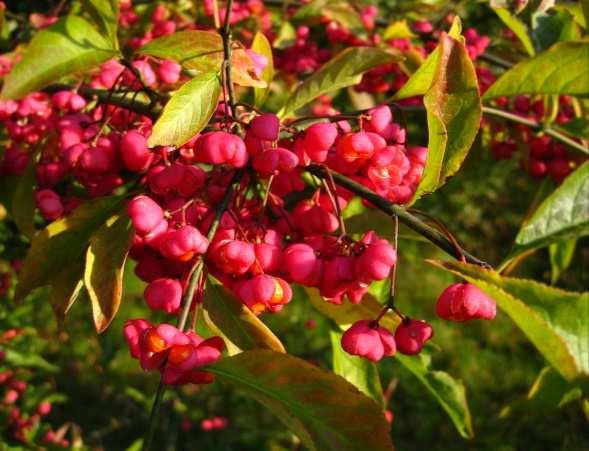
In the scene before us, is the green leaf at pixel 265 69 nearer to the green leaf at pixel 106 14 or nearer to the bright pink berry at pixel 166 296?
the green leaf at pixel 106 14

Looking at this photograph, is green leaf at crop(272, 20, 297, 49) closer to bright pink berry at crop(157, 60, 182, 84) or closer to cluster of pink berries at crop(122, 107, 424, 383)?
bright pink berry at crop(157, 60, 182, 84)

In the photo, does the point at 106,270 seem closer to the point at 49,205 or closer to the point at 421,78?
the point at 49,205

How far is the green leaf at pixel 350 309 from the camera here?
1273mm

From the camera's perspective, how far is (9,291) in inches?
102

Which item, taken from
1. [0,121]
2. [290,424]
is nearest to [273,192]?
[290,424]

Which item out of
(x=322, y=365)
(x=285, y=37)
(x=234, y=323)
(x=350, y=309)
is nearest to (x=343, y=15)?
(x=285, y=37)

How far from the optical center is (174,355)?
92 cm

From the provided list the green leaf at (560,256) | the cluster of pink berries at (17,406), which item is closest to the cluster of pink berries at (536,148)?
the green leaf at (560,256)

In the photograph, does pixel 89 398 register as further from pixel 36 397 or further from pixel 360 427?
pixel 360 427

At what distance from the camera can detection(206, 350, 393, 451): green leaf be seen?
85cm

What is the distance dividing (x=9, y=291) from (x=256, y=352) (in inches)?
76.4

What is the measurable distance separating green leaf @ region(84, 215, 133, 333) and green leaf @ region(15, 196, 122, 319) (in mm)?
98

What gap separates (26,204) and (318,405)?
2.48ft

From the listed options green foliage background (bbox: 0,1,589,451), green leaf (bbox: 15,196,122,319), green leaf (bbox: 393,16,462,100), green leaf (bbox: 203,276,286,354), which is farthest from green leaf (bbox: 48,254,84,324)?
green foliage background (bbox: 0,1,589,451)
